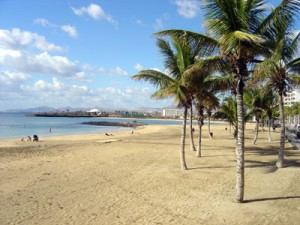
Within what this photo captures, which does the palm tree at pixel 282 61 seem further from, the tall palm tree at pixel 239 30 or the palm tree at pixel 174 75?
the palm tree at pixel 174 75

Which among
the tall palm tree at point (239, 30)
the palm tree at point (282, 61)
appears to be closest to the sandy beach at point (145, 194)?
the tall palm tree at point (239, 30)

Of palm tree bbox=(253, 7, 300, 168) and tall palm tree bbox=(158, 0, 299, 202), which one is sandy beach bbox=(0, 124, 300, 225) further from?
Answer: palm tree bbox=(253, 7, 300, 168)

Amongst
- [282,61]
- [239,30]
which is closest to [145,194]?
[239,30]

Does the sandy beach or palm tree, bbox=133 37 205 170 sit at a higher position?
palm tree, bbox=133 37 205 170

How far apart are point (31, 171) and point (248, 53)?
9417mm

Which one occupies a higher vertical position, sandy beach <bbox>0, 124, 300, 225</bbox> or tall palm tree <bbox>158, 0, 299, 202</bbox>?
tall palm tree <bbox>158, 0, 299, 202</bbox>

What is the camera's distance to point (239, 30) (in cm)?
714

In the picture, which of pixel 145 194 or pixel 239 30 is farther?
pixel 145 194

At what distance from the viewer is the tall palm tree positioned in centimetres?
696

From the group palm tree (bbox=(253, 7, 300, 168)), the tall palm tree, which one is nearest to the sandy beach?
the tall palm tree

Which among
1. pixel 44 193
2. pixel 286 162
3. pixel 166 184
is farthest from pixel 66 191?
pixel 286 162

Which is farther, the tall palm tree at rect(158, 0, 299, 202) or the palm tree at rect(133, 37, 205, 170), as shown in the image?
the palm tree at rect(133, 37, 205, 170)

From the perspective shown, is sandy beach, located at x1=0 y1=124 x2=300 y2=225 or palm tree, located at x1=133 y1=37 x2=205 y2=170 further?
palm tree, located at x1=133 y1=37 x2=205 y2=170

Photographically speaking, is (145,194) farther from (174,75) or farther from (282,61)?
(282,61)
